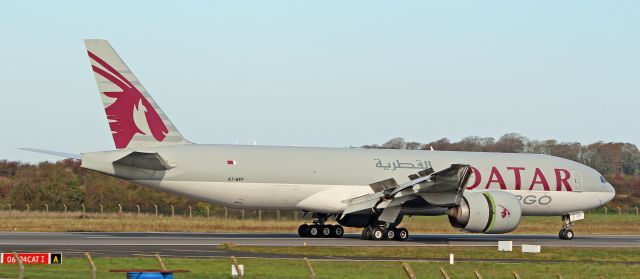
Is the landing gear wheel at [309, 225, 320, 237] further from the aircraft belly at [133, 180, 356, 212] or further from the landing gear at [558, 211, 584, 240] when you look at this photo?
the landing gear at [558, 211, 584, 240]

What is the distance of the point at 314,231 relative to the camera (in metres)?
42.6

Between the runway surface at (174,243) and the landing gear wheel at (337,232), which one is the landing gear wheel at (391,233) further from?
the landing gear wheel at (337,232)

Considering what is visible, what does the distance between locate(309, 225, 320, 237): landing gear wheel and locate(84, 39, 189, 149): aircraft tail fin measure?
6701mm

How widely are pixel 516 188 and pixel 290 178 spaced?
932 cm

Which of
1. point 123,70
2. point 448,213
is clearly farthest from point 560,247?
point 123,70

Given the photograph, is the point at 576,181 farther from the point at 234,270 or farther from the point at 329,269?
the point at 234,270

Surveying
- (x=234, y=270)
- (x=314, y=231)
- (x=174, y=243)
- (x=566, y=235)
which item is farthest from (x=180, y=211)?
(x=234, y=270)

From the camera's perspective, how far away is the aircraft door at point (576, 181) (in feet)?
149

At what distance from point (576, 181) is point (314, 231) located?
11.1 metres

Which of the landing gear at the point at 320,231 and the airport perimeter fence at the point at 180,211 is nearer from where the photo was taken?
the landing gear at the point at 320,231

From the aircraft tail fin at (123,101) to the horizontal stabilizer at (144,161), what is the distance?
0.91 meters

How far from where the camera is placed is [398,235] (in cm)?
4009

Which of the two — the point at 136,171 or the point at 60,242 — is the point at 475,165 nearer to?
the point at 136,171

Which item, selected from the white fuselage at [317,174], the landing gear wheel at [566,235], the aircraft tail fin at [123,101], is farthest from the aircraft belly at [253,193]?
the landing gear wheel at [566,235]
